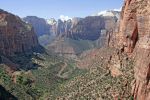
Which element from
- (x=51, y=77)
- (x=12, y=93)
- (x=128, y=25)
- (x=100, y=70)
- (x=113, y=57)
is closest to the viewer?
(x=128, y=25)

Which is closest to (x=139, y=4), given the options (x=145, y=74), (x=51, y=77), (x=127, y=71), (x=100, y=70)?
(x=127, y=71)

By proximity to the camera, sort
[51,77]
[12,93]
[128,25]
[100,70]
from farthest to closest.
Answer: [51,77] → [12,93] → [100,70] → [128,25]

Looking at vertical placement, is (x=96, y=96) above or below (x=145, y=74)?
below

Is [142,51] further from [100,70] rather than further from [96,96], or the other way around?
[100,70]

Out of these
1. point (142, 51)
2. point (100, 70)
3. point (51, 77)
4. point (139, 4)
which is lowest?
point (51, 77)

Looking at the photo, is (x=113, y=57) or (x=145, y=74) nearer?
(x=145, y=74)

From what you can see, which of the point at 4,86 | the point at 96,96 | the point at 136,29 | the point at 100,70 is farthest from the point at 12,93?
the point at 136,29
